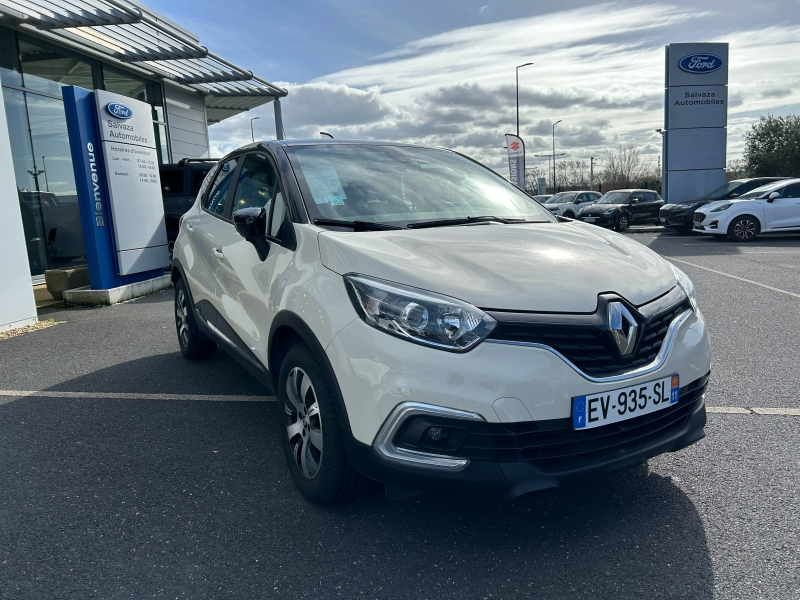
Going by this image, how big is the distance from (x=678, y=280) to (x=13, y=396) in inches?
174

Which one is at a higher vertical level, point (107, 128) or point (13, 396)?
point (107, 128)

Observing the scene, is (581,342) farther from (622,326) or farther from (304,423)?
(304,423)

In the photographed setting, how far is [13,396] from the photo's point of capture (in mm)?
4402

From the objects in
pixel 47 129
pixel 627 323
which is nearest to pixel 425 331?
pixel 627 323

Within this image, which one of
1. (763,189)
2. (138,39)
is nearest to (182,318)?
(138,39)

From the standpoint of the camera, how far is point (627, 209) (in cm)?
2111

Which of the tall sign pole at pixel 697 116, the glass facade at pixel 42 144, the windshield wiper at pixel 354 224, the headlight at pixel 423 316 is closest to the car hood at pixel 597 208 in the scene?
the tall sign pole at pixel 697 116

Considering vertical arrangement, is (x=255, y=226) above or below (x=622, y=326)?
above

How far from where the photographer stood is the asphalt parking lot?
2.16 m

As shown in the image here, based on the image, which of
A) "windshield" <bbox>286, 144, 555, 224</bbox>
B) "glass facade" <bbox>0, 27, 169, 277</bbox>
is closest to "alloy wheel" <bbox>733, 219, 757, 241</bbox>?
"windshield" <bbox>286, 144, 555, 224</bbox>

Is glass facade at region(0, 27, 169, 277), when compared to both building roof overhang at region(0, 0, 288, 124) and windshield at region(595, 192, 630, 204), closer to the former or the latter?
building roof overhang at region(0, 0, 288, 124)

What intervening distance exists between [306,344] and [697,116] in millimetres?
21685

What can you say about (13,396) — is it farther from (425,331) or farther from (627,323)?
(627,323)

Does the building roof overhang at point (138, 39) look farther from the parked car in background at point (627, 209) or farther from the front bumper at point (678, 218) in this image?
the front bumper at point (678, 218)
